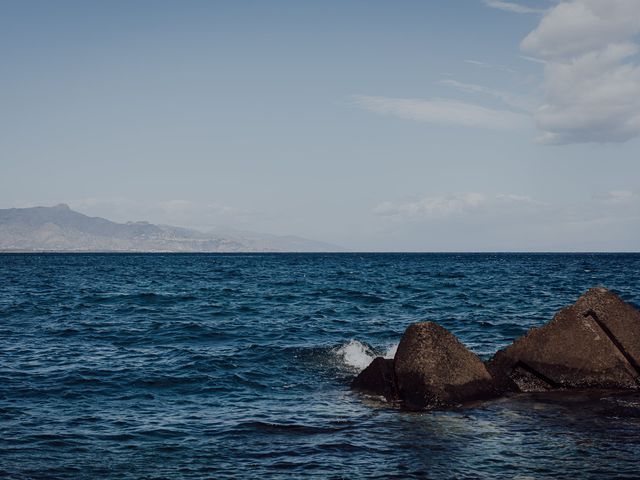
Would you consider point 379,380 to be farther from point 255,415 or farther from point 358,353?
point 358,353

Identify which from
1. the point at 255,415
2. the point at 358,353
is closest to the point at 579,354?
the point at 358,353

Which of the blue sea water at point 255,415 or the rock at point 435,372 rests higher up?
the rock at point 435,372

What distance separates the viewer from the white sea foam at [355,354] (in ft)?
74.4

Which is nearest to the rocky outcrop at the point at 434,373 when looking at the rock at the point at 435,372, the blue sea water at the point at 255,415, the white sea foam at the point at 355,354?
the rock at the point at 435,372

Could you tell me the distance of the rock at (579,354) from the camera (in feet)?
56.1

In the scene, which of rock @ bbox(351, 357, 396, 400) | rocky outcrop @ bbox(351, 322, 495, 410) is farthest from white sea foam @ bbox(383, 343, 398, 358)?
rocky outcrop @ bbox(351, 322, 495, 410)

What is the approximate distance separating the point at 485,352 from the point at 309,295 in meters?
28.6

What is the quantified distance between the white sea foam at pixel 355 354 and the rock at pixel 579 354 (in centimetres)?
614

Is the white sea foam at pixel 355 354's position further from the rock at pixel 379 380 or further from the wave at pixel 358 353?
the rock at pixel 379 380

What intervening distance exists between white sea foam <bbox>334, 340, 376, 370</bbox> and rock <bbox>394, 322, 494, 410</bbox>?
19.2 ft

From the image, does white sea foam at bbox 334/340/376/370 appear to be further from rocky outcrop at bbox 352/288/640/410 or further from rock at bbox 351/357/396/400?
rocky outcrop at bbox 352/288/640/410

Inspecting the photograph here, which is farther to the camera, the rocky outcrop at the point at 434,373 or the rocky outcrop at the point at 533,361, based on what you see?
the rocky outcrop at the point at 533,361

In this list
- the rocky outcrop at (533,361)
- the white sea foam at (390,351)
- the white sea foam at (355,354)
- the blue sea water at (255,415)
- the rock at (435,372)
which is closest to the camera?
the blue sea water at (255,415)

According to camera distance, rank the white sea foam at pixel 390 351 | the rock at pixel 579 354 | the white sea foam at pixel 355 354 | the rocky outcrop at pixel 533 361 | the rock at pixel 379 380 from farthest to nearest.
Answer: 1. the white sea foam at pixel 390 351
2. the white sea foam at pixel 355 354
3. the rock at pixel 579 354
4. the rock at pixel 379 380
5. the rocky outcrop at pixel 533 361
